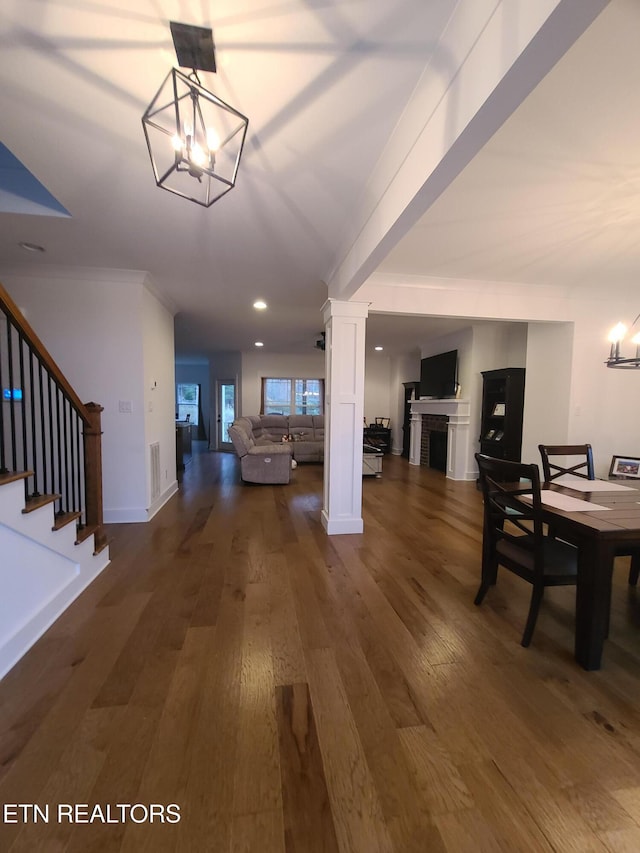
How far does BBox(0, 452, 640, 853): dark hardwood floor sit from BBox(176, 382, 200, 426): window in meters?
10.4

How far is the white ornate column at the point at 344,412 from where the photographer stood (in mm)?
3309

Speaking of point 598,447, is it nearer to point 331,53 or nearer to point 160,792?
point 331,53

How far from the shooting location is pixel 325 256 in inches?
116

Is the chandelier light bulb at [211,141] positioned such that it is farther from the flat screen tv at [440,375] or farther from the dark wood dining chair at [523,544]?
the flat screen tv at [440,375]

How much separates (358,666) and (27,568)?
181 cm

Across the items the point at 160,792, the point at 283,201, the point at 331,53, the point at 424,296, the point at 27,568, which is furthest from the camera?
the point at 424,296

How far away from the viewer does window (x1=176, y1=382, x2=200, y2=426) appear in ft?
40.4

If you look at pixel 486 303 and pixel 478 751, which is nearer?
pixel 478 751

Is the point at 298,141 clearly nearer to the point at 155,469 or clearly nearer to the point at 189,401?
the point at 155,469

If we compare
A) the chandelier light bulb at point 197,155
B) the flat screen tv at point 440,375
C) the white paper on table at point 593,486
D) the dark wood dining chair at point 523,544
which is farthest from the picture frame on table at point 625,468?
the chandelier light bulb at point 197,155

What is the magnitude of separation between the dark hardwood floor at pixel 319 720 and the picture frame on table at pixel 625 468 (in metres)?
1.47

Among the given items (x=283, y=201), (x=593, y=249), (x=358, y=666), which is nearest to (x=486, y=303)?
(x=593, y=249)

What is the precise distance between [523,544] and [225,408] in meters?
8.34

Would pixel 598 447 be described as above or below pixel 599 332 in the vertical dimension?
below
